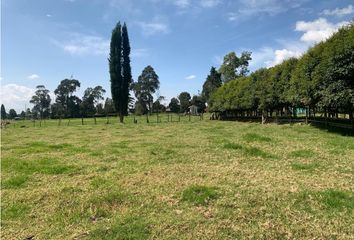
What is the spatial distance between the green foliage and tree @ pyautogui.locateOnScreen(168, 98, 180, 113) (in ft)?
456

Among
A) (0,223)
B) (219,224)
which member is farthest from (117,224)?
(0,223)

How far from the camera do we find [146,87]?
6078 inches

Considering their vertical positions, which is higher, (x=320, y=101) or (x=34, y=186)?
(x=320, y=101)

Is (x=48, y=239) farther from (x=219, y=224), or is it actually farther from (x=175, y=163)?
(x=175, y=163)

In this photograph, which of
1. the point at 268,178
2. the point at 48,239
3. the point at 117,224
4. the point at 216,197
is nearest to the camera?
the point at 48,239

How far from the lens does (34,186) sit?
10.3m

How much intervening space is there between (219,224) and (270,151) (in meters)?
9.34

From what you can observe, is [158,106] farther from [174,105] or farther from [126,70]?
[126,70]

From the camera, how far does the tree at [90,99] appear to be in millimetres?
142712

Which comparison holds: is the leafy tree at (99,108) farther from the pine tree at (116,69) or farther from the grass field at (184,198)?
the grass field at (184,198)

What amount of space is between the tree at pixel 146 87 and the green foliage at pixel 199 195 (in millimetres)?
145395

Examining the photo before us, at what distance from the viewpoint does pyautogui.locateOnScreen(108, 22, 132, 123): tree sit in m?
71.2

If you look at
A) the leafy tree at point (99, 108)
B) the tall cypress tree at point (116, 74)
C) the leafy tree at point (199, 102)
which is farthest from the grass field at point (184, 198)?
the leafy tree at point (99, 108)

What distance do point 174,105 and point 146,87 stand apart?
15.1 m
